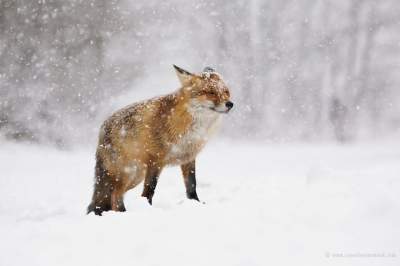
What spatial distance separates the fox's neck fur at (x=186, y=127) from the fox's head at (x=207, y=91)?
6 cm

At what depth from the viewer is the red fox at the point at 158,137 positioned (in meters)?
6.95

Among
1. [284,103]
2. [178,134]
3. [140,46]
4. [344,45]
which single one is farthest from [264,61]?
[178,134]

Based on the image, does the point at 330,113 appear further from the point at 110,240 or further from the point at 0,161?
the point at 110,240

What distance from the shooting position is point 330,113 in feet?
60.0

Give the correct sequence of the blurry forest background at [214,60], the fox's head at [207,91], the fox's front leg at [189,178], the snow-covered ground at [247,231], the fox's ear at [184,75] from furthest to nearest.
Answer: the blurry forest background at [214,60] → the fox's front leg at [189,178] → the fox's ear at [184,75] → the fox's head at [207,91] → the snow-covered ground at [247,231]

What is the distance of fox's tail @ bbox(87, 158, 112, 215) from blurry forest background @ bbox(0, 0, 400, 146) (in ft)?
33.8

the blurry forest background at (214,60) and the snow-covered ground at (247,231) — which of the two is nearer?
the snow-covered ground at (247,231)

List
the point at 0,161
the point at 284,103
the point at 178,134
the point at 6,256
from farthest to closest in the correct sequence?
the point at 284,103
the point at 0,161
the point at 178,134
the point at 6,256

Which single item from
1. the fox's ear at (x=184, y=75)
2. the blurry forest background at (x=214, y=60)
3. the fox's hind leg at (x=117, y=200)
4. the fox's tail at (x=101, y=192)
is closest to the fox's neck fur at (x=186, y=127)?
the fox's ear at (x=184, y=75)

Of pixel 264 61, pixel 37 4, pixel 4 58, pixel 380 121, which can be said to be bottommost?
pixel 380 121

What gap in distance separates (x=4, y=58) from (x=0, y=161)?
4976 millimetres

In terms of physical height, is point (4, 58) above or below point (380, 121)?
above

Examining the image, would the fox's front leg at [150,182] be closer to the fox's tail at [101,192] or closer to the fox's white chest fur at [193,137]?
the fox's white chest fur at [193,137]

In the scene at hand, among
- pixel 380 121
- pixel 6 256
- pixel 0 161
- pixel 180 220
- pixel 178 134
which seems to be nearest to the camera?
pixel 6 256
